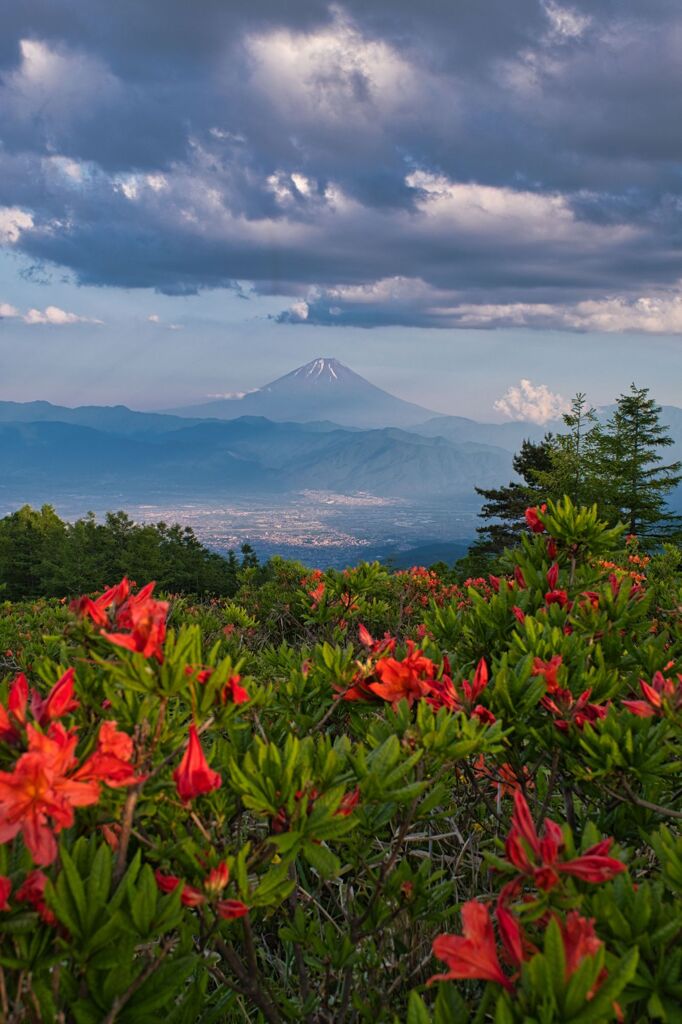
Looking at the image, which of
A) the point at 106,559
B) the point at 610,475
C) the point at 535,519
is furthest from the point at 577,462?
the point at 535,519

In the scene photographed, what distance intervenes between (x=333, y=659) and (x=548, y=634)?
0.60 meters

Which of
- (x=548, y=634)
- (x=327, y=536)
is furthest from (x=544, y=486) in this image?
(x=327, y=536)

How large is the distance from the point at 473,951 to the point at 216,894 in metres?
0.37

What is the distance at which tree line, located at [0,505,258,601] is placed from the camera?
27353mm

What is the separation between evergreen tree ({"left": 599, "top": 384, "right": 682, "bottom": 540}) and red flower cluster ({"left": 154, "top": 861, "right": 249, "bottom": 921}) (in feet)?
104

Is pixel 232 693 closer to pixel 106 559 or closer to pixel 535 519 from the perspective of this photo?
pixel 535 519

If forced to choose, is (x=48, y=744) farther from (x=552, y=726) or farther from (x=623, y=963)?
(x=552, y=726)

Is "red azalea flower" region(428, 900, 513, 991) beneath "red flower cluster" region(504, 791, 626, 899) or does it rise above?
beneath

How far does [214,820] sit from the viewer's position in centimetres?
117

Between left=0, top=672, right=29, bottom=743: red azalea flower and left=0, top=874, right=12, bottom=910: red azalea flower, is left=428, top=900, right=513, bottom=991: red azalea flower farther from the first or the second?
left=0, top=672, right=29, bottom=743: red azalea flower

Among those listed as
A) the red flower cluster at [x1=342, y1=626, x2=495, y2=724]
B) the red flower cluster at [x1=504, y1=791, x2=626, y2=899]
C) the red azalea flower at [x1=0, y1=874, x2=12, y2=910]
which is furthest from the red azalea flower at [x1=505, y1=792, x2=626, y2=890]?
the red azalea flower at [x1=0, y1=874, x2=12, y2=910]

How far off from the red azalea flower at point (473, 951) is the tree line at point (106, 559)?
79.5ft

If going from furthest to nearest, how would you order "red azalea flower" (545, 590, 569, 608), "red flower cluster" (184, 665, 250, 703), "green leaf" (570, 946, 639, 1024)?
"red azalea flower" (545, 590, 569, 608), "red flower cluster" (184, 665, 250, 703), "green leaf" (570, 946, 639, 1024)

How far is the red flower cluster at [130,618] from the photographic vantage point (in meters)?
1.03
